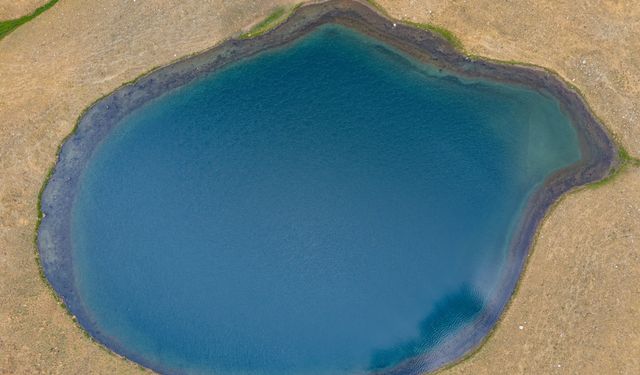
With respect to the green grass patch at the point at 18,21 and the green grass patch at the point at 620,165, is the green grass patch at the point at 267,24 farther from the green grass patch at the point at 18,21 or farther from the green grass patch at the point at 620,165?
the green grass patch at the point at 620,165

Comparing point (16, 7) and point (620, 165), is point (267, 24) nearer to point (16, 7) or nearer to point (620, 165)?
point (16, 7)

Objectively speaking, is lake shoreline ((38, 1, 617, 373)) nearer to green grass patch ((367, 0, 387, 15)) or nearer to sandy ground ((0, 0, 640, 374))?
green grass patch ((367, 0, 387, 15))

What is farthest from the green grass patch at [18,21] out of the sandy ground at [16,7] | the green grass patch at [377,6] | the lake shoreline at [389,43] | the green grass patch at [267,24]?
the green grass patch at [377,6]

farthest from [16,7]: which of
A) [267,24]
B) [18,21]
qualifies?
[267,24]

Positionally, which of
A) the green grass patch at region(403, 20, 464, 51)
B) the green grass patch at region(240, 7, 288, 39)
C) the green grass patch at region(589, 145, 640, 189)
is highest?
the green grass patch at region(240, 7, 288, 39)

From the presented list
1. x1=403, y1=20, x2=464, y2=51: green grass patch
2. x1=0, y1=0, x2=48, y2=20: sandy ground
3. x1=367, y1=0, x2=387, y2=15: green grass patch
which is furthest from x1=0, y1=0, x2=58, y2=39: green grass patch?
x1=403, y1=20, x2=464, y2=51: green grass patch

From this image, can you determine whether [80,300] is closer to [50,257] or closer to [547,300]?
[50,257]
